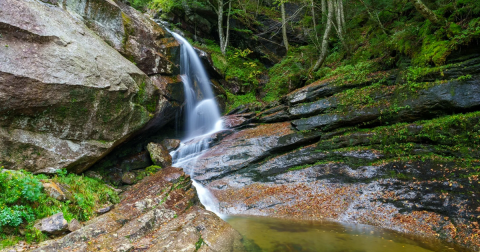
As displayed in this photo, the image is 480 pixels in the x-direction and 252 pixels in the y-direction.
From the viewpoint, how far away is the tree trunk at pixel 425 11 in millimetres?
8086

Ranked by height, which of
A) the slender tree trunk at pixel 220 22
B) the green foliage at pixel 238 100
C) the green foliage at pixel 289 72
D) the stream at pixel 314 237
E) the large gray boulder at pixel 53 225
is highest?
the slender tree trunk at pixel 220 22

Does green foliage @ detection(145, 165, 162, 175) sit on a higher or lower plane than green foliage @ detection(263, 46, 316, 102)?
lower

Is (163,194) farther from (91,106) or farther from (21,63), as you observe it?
(21,63)

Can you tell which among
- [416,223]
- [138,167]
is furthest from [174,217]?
[416,223]

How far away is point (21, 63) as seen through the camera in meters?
6.53

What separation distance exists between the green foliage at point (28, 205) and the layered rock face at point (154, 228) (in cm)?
50

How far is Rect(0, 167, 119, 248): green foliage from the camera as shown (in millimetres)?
4465

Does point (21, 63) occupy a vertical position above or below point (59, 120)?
above

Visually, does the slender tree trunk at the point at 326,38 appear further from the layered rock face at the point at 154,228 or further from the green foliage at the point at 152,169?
the layered rock face at the point at 154,228

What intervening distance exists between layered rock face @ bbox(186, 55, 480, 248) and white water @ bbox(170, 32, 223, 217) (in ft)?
4.03

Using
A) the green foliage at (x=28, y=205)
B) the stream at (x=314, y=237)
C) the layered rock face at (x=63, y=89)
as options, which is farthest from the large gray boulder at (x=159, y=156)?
the green foliage at (x=28, y=205)

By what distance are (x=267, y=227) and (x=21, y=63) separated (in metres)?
7.84

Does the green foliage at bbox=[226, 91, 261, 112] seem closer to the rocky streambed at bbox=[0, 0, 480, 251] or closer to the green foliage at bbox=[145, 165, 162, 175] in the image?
the rocky streambed at bbox=[0, 0, 480, 251]

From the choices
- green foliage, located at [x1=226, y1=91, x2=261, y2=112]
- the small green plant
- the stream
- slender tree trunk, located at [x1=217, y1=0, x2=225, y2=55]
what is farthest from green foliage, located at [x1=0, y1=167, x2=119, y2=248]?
slender tree trunk, located at [x1=217, y1=0, x2=225, y2=55]
